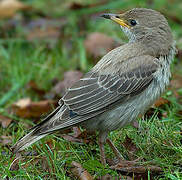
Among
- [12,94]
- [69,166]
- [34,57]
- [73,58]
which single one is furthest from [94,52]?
[69,166]

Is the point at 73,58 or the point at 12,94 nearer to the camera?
the point at 12,94

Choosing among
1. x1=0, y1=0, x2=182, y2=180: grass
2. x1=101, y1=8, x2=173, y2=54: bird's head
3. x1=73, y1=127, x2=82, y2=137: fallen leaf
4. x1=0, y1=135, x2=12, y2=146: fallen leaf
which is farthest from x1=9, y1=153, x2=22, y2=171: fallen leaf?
x1=101, y1=8, x2=173, y2=54: bird's head

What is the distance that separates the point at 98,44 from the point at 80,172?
3.86 meters

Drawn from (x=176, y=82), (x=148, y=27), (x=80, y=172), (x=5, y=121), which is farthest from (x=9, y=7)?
(x=80, y=172)

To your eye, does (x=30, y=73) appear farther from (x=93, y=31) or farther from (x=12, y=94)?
(x=93, y=31)

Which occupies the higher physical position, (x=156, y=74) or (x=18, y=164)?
(x=156, y=74)

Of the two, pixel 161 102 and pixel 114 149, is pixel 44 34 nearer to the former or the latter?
pixel 161 102

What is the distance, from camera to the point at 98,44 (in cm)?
809

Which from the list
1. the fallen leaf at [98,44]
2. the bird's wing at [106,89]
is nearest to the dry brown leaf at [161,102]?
the bird's wing at [106,89]

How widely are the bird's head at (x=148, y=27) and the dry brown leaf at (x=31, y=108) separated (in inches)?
69.2

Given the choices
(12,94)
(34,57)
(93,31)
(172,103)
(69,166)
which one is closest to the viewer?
(69,166)

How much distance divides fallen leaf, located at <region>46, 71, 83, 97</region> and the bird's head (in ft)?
6.32

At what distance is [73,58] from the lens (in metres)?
8.00

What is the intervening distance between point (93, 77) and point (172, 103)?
1399 millimetres
